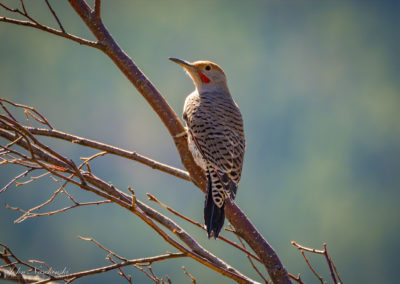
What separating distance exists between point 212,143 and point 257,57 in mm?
28791

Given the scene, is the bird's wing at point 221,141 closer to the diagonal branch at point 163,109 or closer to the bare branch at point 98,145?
the diagonal branch at point 163,109

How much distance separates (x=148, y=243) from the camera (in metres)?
22.2

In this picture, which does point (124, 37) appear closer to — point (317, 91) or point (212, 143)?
point (317, 91)

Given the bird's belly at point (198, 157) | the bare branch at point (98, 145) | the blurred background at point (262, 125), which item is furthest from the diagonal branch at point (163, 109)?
the blurred background at point (262, 125)

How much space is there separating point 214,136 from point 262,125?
2237 cm

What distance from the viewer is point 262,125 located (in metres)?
24.9

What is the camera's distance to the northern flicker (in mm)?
2168

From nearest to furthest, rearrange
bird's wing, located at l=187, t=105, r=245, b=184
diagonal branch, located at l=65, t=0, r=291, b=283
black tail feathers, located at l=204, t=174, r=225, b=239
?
diagonal branch, located at l=65, t=0, r=291, b=283 → black tail feathers, located at l=204, t=174, r=225, b=239 → bird's wing, located at l=187, t=105, r=245, b=184

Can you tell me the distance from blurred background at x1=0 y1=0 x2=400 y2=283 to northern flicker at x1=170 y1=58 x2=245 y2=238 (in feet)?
48.5

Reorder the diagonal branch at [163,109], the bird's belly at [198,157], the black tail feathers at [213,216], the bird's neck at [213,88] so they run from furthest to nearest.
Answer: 1. the bird's neck at [213,88]
2. the bird's belly at [198,157]
3. the black tail feathers at [213,216]
4. the diagonal branch at [163,109]

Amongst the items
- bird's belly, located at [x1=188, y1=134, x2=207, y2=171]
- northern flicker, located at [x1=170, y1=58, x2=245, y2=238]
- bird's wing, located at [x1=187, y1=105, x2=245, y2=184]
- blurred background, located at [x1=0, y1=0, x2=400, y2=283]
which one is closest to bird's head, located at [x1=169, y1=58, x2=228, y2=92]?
northern flicker, located at [x1=170, y1=58, x2=245, y2=238]

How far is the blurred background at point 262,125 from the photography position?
21031 mm

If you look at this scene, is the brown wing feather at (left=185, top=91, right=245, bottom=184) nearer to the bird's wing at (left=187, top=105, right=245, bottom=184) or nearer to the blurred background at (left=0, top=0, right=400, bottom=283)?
the bird's wing at (left=187, top=105, right=245, bottom=184)

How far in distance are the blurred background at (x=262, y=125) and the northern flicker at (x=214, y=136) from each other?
14774 millimetres
